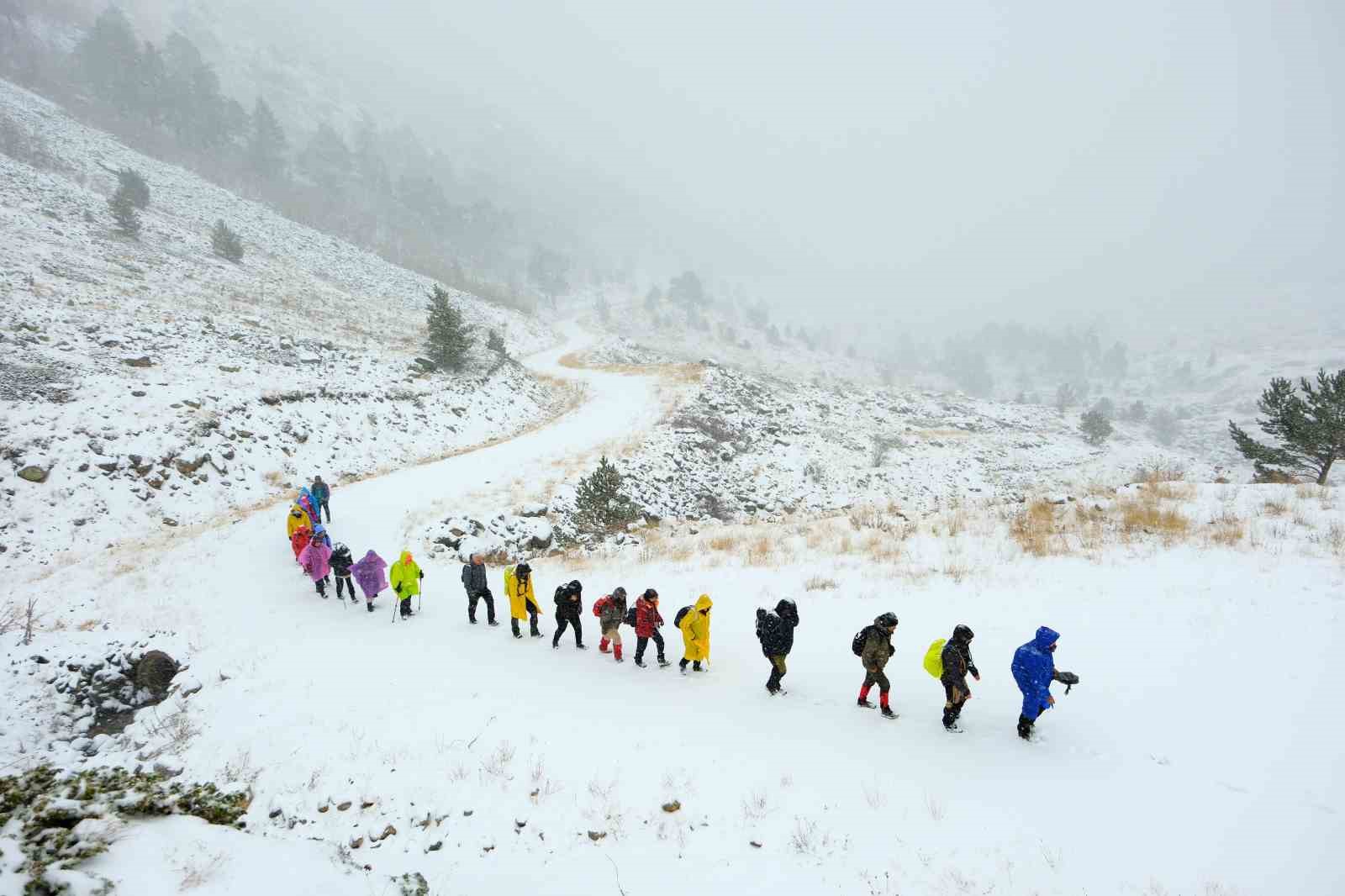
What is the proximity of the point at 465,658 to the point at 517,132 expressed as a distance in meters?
170

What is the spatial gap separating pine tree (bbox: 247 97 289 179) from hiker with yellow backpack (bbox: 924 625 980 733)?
238 ft

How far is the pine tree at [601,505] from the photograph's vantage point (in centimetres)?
1677

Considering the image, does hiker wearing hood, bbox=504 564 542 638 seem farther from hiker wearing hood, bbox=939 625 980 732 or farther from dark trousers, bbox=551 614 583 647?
hiker wearing hood, bbox=939 625 980 732

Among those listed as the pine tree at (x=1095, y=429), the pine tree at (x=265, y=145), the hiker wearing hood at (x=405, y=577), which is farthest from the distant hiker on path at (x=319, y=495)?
the pine tree at (x=265, y=145)

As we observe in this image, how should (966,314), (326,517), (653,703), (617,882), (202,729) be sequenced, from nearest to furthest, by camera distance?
(617,882), (202,729), (653,703), (326,517), (966,314)

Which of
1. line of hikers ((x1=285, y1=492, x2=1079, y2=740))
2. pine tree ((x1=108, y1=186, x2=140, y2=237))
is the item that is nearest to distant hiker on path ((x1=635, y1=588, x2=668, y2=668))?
line of hikers ((x1=285, y1=492, x2=1079, y2=740))

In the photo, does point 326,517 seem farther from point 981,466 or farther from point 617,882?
point 981,466

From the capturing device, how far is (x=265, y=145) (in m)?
54.9

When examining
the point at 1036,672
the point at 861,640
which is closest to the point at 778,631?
the point at 861,640

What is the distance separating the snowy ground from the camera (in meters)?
4.43

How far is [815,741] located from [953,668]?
1797mm

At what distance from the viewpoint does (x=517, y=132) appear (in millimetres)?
147500

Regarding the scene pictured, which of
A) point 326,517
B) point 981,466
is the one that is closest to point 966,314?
point 981,466

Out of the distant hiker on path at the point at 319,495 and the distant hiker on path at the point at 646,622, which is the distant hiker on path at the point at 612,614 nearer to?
the distant hiker on path at the point at 646,622
